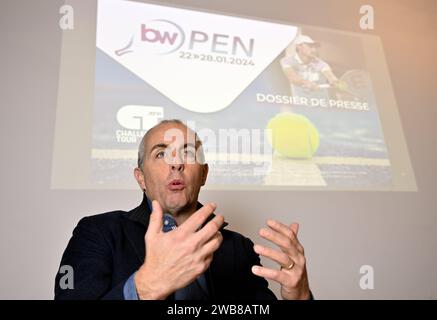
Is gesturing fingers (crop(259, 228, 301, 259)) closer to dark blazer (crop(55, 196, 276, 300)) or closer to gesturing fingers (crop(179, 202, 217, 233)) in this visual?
gesturing fingers (crop(179, 202, 217, 233))

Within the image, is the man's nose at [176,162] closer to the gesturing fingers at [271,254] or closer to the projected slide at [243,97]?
the gesturing fingers at [271,254]

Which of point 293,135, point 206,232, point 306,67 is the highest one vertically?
point 306,67

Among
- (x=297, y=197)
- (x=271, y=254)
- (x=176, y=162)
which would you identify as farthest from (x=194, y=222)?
(x=297, y=197)

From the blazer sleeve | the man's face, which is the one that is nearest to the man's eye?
the man's face

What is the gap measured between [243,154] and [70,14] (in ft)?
3.54

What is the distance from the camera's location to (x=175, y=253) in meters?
0.64

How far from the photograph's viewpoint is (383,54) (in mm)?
2486

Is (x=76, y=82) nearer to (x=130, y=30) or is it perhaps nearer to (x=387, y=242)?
(x=130, y=30)

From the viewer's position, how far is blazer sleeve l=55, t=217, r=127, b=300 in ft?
2.57

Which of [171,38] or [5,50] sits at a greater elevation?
[171,38]

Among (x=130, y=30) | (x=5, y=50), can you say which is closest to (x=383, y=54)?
(x=130, y=30)

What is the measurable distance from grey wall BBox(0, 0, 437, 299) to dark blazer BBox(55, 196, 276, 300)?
0.78 metres

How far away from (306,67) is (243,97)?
1.51 feet

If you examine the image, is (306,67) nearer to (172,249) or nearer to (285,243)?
(285,243)
